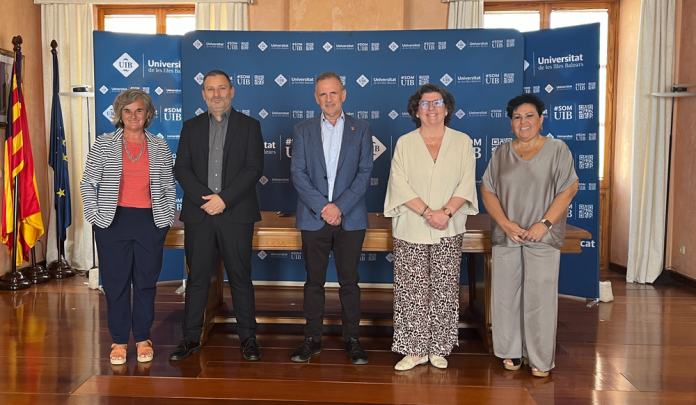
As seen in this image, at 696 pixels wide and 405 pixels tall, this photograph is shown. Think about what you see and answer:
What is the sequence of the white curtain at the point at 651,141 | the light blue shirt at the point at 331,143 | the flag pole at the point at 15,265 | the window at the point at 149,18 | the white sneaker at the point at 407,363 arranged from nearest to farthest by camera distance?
1. the white sneaker at the point at 407,363
2. the light blue shirt at the point at 331,143
3. the flag pole at the point at 15,265
4. the white curtain at the point at 651,141
5. the window at the point at 149,18

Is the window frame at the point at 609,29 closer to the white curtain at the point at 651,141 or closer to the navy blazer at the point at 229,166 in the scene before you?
the white curtain at the point at 651,141

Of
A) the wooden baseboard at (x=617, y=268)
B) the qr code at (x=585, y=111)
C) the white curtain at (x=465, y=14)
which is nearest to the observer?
the qr code at (x=585, y=111)

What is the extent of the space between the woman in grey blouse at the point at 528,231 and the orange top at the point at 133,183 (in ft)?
6.56

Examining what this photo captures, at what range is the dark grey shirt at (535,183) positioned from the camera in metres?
2.98

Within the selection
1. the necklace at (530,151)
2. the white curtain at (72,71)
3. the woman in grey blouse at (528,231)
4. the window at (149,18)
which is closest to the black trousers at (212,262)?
the woman in grey blouse at (528,231)

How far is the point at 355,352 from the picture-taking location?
10.7 ft

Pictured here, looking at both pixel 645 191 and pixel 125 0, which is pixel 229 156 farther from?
pixel 645 191

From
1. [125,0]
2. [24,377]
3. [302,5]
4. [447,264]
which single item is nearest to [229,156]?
[447,264]

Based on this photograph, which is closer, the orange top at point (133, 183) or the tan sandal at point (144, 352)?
the orange top at point (133, 183)

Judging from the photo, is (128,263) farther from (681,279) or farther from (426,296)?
(681,279)

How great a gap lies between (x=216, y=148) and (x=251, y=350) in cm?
126

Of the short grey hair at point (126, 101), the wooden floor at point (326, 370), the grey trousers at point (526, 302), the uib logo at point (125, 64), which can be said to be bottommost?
the wooden floor at point (326, 370)

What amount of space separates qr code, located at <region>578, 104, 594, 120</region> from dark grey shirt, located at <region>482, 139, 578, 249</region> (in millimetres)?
2090

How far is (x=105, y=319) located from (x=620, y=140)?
5.76 metres
